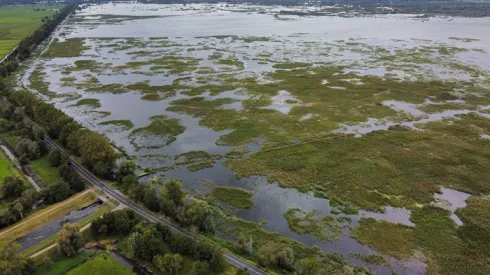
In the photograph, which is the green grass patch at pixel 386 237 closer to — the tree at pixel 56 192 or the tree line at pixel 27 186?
the tree at pixel 56 192

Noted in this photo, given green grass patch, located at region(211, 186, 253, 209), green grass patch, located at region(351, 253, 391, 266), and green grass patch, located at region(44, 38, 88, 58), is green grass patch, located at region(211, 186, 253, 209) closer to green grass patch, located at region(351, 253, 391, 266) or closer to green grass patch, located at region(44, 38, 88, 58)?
green grass patch, located at region(351, 253, 391, 266)

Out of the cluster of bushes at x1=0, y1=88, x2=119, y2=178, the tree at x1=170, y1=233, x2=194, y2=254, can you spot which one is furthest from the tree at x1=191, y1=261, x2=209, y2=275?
the cluster of bushes at x1=0, y1=88, x2=119, y2=178

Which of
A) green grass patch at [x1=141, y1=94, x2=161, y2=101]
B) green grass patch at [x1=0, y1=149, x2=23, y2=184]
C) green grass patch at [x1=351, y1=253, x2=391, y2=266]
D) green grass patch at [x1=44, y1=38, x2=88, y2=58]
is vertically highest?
green grass patch at [x1=44, y1=38, x2=88, y2=58]

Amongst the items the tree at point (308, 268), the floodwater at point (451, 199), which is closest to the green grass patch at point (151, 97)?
the tree at point (308, 268)

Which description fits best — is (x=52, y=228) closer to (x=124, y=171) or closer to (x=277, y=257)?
(x=124, y=171)

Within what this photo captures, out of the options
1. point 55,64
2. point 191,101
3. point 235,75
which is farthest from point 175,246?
point 55,64

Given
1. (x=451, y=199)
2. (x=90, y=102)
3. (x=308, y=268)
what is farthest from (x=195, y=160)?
(x=90, y=102)
